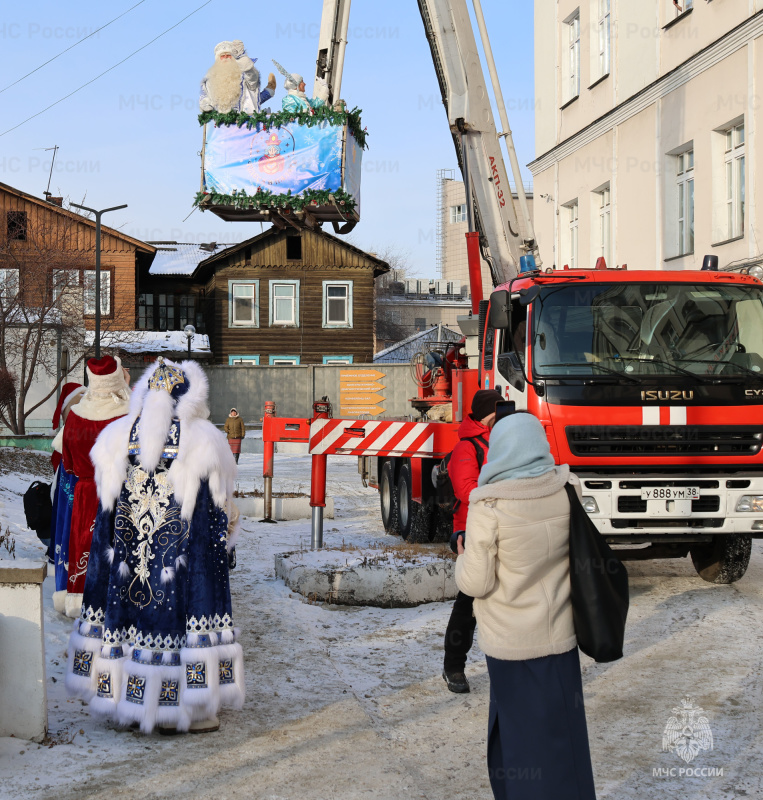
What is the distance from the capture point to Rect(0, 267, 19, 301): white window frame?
80.9 feet

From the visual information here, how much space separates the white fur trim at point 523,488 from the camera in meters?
3.21

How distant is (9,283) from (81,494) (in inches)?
828

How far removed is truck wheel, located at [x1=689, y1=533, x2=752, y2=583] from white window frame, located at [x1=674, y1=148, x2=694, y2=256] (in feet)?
29.2

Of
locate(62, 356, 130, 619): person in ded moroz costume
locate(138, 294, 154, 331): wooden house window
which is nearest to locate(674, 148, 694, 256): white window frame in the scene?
locate(62, 356, 130, 619): person in ded moroz costume

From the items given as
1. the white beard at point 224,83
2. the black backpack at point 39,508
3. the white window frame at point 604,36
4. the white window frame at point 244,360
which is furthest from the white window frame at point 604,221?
the white window frame at point 244,360

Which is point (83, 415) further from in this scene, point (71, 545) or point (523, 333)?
point (523, 333)

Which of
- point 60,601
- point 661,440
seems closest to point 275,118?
point 661,440

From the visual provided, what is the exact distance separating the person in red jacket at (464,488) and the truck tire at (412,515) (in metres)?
4.27

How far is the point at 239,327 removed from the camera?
39656mm

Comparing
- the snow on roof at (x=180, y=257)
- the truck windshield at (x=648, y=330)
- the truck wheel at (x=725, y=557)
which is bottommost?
the truck wheel at (x=725, y=557)

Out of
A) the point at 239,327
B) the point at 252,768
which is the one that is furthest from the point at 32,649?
the point at 239,327

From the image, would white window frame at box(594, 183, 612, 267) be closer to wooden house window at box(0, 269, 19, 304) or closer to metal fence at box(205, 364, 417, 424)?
wooden house window at box(0, 269, 19, 304)

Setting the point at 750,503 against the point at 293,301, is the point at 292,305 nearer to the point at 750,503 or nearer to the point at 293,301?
the point at 293,301

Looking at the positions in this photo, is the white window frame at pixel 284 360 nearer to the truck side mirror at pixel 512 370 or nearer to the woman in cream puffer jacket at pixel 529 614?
the truck side mirror at pixel 512 370
